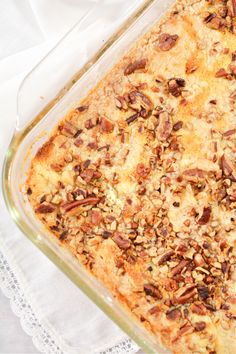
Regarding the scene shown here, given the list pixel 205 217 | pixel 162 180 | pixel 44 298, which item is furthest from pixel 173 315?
pixel 44 298

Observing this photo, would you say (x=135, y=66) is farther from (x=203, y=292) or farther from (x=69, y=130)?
(x=203, y=292)

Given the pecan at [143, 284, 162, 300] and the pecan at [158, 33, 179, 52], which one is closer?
the pecan at [143, 284, 162, 300]

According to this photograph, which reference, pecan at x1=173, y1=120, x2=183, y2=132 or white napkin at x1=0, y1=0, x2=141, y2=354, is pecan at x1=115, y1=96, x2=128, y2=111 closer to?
pecan at x1=173, y1=120, x2=183, y2=132

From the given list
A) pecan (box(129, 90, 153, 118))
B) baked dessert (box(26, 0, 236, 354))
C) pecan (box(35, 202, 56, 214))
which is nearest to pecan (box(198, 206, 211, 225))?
baked dessert (box(26, 0, 236, 354))

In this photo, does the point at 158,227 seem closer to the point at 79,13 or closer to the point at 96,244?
the point at 96,244

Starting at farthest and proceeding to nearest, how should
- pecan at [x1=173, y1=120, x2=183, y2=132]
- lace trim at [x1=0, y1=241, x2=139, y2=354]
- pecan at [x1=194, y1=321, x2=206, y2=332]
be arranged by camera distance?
lace trim at [x1=0, y1=241, x2=139, y2=354]
pecan at [x1=173, y1=120, x2=183, y2=132]
pecan at [x1=194, y1=321, x2=206, y2=332]

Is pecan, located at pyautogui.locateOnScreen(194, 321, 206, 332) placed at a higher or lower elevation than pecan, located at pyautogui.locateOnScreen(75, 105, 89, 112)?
lower

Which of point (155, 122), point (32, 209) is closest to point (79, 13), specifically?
point (155, 122)
